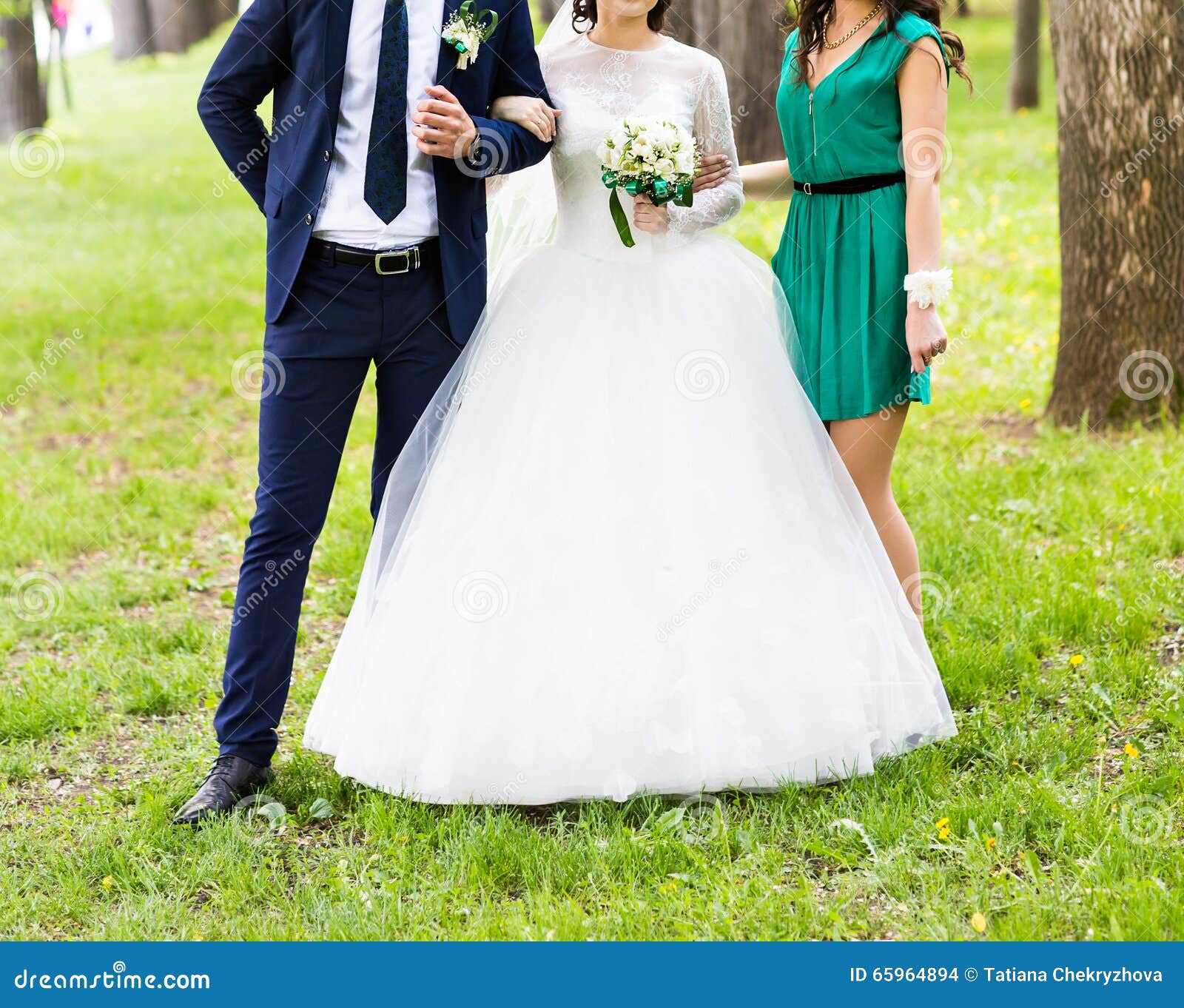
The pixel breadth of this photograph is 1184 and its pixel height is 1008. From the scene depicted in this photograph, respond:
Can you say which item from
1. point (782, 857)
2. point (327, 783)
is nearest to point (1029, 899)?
point (782, 857)

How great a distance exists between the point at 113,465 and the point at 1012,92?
13.0 metres

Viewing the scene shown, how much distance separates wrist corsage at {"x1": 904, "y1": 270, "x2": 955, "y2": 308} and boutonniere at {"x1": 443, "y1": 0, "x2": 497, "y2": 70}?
1.24 meters

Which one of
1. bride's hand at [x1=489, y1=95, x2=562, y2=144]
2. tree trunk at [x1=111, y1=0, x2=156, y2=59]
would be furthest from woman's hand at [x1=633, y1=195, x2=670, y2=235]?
tree trunk at [x1=111, y1=0, x2=156, y2=59]

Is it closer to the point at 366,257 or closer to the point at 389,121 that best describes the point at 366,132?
the point at 389,121

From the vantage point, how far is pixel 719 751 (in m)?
2.99

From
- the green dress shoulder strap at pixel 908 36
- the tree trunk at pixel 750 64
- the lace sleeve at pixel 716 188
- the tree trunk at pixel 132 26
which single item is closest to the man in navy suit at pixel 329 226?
the lace sleeve at pixel 716 188

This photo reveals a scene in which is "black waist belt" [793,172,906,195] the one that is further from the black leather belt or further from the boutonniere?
the black leather belt

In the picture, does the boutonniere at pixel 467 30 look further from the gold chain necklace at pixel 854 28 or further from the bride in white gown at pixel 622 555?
the gold chain necklace at pixel 854 28

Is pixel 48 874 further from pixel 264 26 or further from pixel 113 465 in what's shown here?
pixel 113 465

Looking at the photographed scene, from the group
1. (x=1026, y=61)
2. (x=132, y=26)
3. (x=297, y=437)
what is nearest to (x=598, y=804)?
(x=297, y=437)

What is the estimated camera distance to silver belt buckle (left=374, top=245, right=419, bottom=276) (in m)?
3.11

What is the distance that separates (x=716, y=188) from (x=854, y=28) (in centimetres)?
55

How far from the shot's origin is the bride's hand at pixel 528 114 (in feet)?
10.6

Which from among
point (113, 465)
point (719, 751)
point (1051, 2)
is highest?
point (1051, 2)
